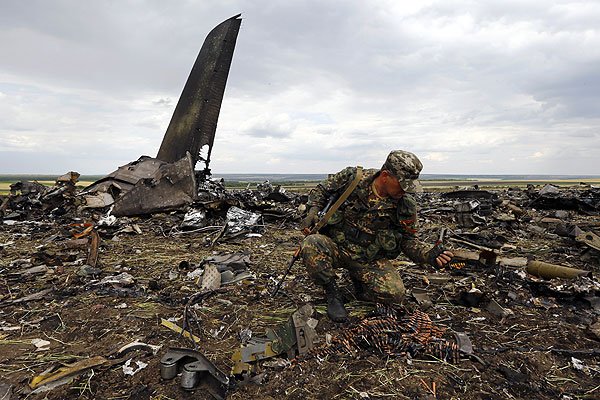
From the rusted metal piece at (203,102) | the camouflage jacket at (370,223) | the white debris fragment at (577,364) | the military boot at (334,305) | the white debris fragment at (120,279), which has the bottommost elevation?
the white debris fragment at (577,364)

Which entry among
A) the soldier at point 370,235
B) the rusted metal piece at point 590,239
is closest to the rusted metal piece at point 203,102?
the soldier at point 370,235

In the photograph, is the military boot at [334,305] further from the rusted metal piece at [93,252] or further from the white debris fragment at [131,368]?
the rusted metal piece at [93,252]

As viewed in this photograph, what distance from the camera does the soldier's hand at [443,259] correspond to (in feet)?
10.2

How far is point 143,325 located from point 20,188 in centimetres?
1009

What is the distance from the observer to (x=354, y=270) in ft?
11.9

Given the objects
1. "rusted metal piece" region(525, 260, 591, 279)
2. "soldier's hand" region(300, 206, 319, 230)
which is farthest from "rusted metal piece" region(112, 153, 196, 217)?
"rusted metal piece" region(525, 260, 591, 279)

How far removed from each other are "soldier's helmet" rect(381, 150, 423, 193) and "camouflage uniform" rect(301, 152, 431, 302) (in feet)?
0.18

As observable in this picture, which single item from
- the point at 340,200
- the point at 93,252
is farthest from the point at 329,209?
the point at 93,252

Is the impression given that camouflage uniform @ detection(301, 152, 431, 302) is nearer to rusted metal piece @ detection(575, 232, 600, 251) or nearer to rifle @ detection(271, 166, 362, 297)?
rifle @ detection(271, 166, 362, 297)

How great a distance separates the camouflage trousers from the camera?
333cm

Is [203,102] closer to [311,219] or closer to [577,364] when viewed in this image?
[311,219]

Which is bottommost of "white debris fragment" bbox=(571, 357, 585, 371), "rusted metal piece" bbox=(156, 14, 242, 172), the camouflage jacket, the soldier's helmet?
"white debris fragment" bbox=(571, 357, 585, 371)

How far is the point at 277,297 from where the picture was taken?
380cm

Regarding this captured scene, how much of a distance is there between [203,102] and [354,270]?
26.5ft
